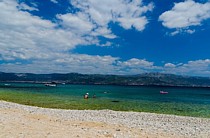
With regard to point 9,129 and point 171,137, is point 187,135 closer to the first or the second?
point 171,137

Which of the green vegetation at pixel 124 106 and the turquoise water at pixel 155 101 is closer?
the green vegetation at pixel 124 106

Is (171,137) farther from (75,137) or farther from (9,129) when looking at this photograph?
(9,129)

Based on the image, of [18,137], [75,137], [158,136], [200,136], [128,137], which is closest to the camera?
[18,137]

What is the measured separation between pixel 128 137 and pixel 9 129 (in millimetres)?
7700

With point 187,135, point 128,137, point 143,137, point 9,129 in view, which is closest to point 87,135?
point 128,137

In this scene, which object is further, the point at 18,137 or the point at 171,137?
the point at 171,137

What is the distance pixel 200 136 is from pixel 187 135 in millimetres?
961

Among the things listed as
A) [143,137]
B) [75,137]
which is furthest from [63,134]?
[143,137]

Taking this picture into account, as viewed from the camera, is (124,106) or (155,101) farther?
(155,101)

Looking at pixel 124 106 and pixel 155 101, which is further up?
pixel 124 106

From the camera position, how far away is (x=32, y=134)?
15727 millimetres

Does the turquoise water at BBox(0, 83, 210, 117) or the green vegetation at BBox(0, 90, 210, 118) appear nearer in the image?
the green vegetation at BBox(0, 90, 210, 118)

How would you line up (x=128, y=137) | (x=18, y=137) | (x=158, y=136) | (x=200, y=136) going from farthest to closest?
(x=200, y=136), (x=158, y=136), (x=128, y=137), (x=18, y=137)

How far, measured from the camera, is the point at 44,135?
51.1 feet
